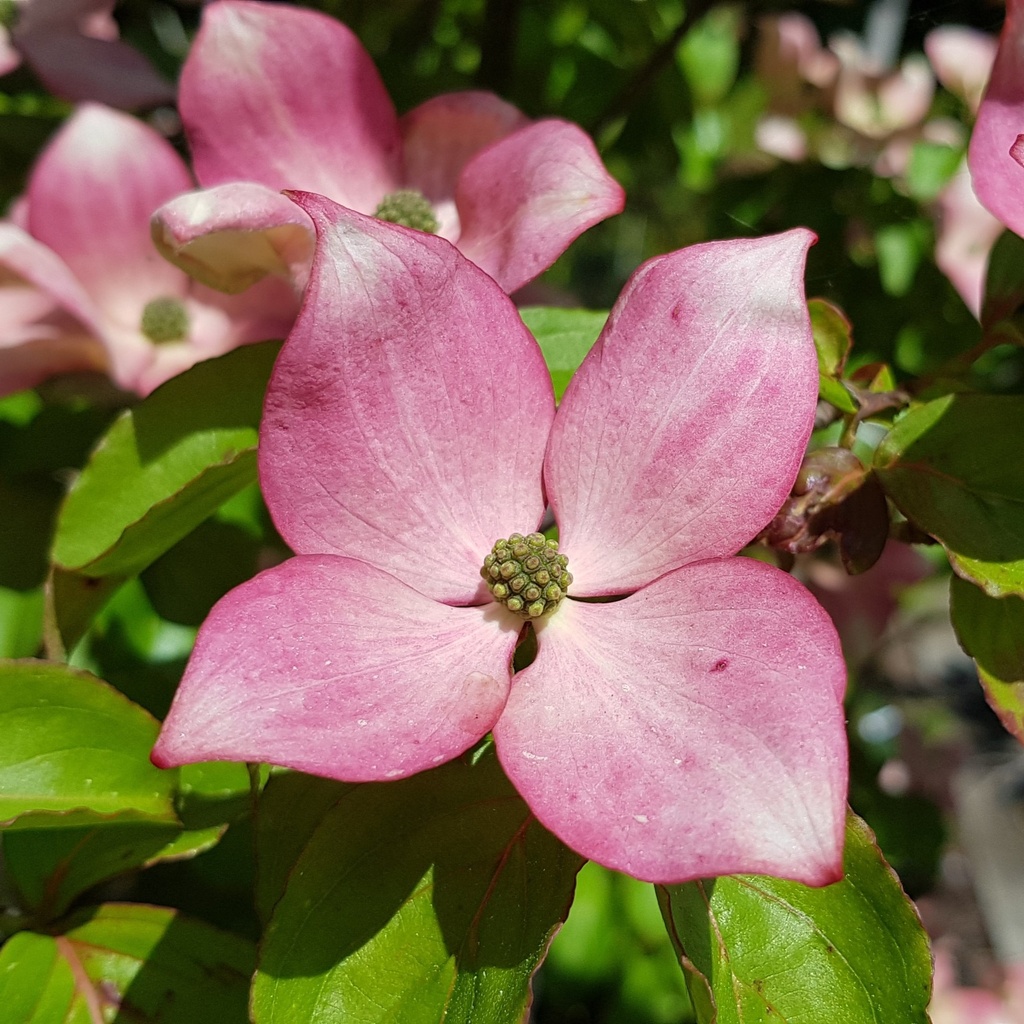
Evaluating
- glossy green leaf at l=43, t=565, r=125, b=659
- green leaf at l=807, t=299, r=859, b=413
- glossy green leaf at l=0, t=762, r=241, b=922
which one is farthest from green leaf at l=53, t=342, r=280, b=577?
green leaf at l=807, t=299, r=859, b=413

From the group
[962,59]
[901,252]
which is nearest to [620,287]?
[901,252]

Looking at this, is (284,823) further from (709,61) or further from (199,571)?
(709,61)

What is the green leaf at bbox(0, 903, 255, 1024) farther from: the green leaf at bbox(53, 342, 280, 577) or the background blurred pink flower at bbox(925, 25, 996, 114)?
the background blurred pink flower at bbox(925, 25, 996, 114)

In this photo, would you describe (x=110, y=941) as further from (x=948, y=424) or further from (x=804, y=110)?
(x=804, y=110)

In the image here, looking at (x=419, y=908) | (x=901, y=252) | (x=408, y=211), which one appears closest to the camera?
(x=419, y=908)

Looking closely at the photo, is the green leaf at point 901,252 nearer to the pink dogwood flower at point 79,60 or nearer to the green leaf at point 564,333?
the green leaf at point 564,333

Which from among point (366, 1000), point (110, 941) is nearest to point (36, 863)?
point (110, 941)
